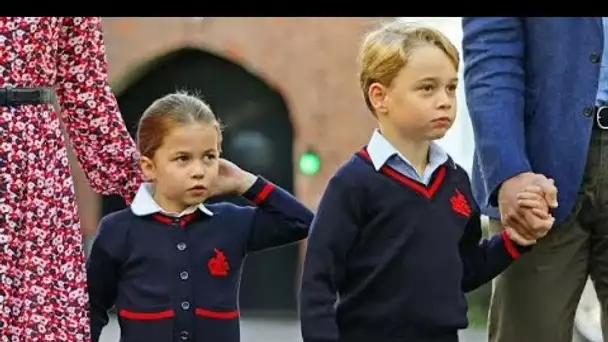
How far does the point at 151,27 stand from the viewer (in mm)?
12836

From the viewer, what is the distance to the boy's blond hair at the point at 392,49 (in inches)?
135

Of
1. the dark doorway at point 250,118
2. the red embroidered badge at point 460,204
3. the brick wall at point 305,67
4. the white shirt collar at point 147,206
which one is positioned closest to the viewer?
the red embroidered badge at point 460,204

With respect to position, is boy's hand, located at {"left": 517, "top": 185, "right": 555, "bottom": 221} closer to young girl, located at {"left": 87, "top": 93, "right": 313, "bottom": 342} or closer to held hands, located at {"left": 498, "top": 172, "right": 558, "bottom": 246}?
held hands, located at {"left": 498, "top": 172, "right": 558, "bottom": 246}

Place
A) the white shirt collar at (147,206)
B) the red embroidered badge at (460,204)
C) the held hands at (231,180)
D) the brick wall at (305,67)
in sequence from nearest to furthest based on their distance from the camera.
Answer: the red embroidered badge at (460,204) → the white shirt collar at (147,206) → the held hands at (231,180) → the brick wall at (305,67)

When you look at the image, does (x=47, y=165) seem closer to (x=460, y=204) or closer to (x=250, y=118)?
(x=460, y=204)

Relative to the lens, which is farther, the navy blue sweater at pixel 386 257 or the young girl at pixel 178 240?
the young girl at pixel 178 240

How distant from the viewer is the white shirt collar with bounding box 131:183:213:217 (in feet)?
11.7

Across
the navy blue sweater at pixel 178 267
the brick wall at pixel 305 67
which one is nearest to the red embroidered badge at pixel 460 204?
the navy blue sweater at pixel 178 267

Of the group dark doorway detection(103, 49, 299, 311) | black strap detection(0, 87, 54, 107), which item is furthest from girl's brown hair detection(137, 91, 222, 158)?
dark doorway detection(103, 49, 299, 311)

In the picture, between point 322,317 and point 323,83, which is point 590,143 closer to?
point 322,317

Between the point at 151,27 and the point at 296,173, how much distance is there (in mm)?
1817

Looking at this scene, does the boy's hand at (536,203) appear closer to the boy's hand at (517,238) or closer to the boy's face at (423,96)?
the boy's hand at (517,238)
